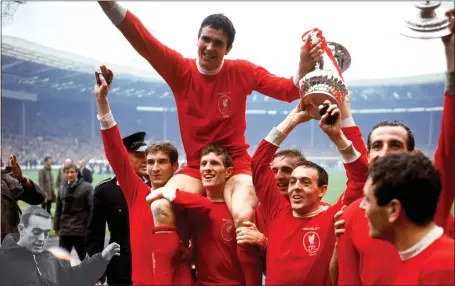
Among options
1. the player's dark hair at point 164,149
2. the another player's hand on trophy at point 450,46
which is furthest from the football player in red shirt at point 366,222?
the player's dark hair at point 164,149

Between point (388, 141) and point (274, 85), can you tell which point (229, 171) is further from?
point (388, 141)

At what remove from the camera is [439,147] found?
1.87 m

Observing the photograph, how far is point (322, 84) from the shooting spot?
2.05 meters

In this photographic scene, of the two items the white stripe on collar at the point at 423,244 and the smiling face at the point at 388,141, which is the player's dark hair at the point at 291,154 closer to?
the smiling face at the point at 388,141

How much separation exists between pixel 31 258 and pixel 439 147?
7.43ft

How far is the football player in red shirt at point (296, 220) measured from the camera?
225cm

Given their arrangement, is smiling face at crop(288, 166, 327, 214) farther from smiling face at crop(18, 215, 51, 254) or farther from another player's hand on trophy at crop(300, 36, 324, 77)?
smiling face at crop(18, 215, 51, 254)

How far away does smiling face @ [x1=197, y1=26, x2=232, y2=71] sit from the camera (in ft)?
7.91

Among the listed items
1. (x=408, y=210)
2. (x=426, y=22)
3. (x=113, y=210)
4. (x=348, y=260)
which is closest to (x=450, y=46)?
(x=426, y=22)

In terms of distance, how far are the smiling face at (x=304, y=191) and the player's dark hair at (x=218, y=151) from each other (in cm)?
32

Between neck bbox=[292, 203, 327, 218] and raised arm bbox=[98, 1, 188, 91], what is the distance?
0.78 meters

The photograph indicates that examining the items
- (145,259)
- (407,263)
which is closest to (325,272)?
(407,263)

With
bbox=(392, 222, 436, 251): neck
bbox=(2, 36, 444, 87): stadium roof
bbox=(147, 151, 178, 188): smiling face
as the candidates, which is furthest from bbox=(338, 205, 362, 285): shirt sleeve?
bbox=(2, 36, 444, 87): stadium roof

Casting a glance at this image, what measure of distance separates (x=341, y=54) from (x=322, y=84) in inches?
15.9
